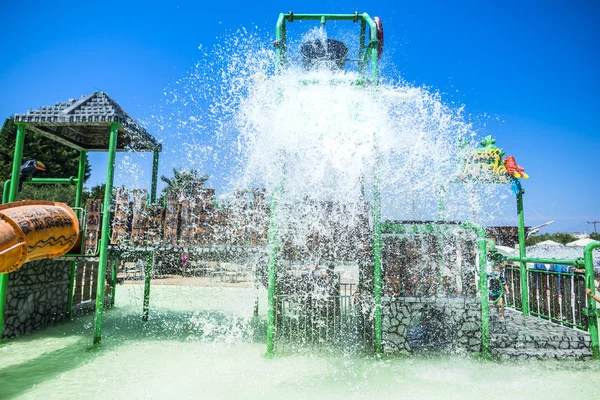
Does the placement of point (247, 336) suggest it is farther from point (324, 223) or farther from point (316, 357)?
point (324, 223)

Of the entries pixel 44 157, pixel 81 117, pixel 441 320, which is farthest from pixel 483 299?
pixel 44 157

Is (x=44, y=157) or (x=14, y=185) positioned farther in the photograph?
(x=44, y=157)

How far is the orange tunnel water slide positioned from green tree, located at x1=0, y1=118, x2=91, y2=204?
23.4 metres

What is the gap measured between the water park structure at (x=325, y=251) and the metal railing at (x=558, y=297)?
0.08 ft

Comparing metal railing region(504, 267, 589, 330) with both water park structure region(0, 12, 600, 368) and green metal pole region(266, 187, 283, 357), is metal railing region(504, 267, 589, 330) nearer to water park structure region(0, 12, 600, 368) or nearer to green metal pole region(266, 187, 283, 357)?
water park structure region(0, 12, 600, 368)

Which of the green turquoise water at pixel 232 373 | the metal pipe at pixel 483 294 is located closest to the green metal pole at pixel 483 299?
the metal pipe at pixel 483 294

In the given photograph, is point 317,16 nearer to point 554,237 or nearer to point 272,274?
point 272,274

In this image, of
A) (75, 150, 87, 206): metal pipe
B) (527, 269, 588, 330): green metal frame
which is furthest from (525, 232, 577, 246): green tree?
(75, 150, 87, 206): metal pipe

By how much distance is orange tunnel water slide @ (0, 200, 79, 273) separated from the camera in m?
5.38

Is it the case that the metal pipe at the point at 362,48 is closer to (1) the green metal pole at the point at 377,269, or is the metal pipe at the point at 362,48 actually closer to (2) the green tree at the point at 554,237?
(1) the green metal pole at the point at 377,269

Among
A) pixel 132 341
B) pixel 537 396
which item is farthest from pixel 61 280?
pixel 537 396

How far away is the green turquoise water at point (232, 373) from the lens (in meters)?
4.85

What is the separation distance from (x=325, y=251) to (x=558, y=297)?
4.64 metres

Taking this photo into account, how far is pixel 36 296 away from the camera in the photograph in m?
7.89
